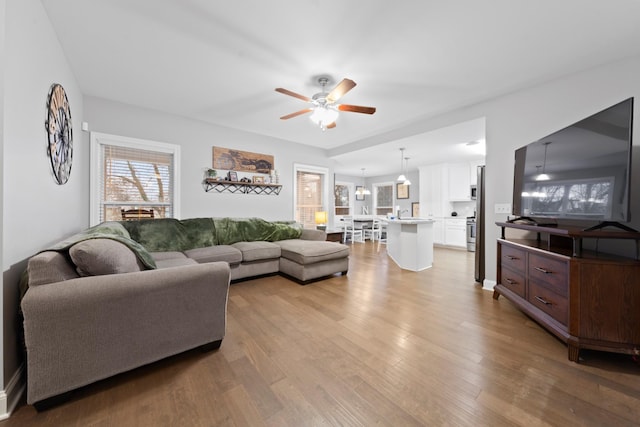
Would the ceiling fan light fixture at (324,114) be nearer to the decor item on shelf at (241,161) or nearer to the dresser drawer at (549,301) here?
the decor item on shelf at (241,161)

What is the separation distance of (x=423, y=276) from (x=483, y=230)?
1.09 meters

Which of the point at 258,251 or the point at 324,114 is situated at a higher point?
the point at 324,114

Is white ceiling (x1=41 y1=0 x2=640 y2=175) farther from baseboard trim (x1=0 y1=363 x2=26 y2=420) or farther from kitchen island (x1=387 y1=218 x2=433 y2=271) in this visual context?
baseboard trim (x1=0 y1=363 x2=26 y2=420)

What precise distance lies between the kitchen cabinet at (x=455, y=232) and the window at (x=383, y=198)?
262cm

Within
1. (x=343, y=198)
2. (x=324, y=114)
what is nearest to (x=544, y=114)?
(x=324, y=114)

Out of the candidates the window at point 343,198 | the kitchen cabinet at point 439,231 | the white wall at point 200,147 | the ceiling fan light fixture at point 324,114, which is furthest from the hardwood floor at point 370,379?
the window at point 343,198

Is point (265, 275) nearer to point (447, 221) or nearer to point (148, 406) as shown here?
point (148, 406)

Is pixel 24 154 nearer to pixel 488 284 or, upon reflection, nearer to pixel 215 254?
pixel 215 254

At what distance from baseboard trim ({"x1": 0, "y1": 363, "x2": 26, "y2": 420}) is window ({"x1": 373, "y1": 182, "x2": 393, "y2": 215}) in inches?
351

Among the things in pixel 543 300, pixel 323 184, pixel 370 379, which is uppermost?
pixel 323 184

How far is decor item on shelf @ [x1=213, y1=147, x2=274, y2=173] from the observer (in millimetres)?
4238

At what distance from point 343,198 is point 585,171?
24.6ft

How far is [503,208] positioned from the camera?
302 cm

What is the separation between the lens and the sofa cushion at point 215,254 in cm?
299
